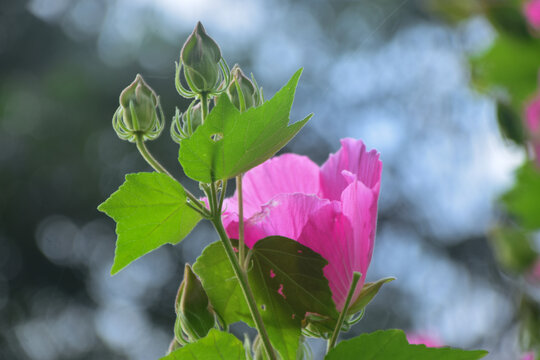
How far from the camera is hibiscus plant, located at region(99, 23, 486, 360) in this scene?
24 cm

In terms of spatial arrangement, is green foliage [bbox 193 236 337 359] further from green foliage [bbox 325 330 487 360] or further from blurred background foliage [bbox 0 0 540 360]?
blurred background foliage [bbox 0 0 540 360]

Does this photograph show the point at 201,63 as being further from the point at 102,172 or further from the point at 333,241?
the point at 102,172

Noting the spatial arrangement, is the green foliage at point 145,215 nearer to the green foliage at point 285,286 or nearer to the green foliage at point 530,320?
the green foliage at point 285,286

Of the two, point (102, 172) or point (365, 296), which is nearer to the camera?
point (365, 296)

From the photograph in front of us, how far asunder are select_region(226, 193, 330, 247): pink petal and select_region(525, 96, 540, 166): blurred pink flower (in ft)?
0.26

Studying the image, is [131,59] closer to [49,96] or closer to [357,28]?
[49,96]

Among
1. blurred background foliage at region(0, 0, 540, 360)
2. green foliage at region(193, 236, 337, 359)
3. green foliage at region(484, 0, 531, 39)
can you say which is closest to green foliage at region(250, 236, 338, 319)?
green foliage at region(193, 236, 337, 359)

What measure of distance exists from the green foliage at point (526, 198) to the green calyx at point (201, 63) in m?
0.12

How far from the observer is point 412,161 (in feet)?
16.5

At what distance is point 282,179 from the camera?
0.32 m

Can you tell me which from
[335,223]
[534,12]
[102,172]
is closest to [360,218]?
[335,223]

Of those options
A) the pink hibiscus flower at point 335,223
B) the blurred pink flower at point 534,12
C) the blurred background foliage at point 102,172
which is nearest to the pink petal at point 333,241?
the pink hibiscus flower at point 335,223

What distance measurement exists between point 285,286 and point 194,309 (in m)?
0.03

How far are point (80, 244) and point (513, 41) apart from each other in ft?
16.4
